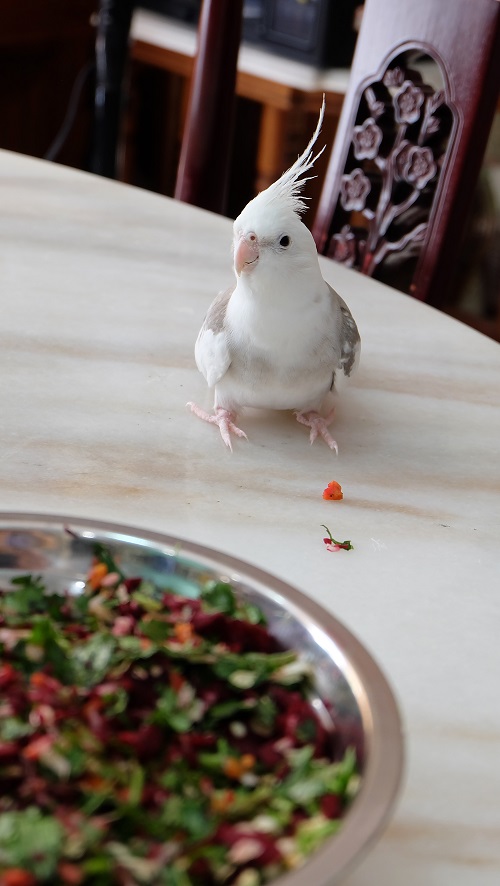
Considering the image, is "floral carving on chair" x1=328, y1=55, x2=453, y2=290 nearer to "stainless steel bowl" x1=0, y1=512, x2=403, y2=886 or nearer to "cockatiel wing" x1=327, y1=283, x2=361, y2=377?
"cockatiel wing" x1=327, y1=283, x2=361, y2=377

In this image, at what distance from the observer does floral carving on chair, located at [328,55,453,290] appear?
133 centimetres

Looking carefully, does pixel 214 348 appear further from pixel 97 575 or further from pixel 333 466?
pixel 97 575

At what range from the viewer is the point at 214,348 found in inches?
36.4

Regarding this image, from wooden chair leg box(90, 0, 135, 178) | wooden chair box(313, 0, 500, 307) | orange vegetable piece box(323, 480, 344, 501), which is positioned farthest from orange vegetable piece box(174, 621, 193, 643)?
wooden chair leg box(90, 0, 135, 178)

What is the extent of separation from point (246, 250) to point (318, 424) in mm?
171

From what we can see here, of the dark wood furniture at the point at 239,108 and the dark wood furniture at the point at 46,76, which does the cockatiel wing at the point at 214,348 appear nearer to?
the dark wood furniture at the point at 239,108

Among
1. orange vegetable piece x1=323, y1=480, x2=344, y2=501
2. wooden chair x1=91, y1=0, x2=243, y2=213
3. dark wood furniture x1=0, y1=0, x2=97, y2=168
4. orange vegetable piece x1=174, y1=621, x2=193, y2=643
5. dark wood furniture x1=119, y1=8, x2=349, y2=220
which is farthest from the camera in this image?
dark wood furniture x1=0, y1=0, x2=97, y2=168

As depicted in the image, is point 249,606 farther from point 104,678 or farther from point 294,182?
point 294,182

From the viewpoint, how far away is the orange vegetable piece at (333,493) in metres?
0.85

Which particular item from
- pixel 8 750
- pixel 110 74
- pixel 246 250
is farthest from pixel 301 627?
pixel 110 74

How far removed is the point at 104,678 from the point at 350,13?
2511mm

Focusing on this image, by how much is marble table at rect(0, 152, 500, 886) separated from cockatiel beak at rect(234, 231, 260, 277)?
149 millimetres

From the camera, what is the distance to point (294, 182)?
89 centimetres

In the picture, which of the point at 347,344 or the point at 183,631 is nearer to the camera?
the point at 183,631
